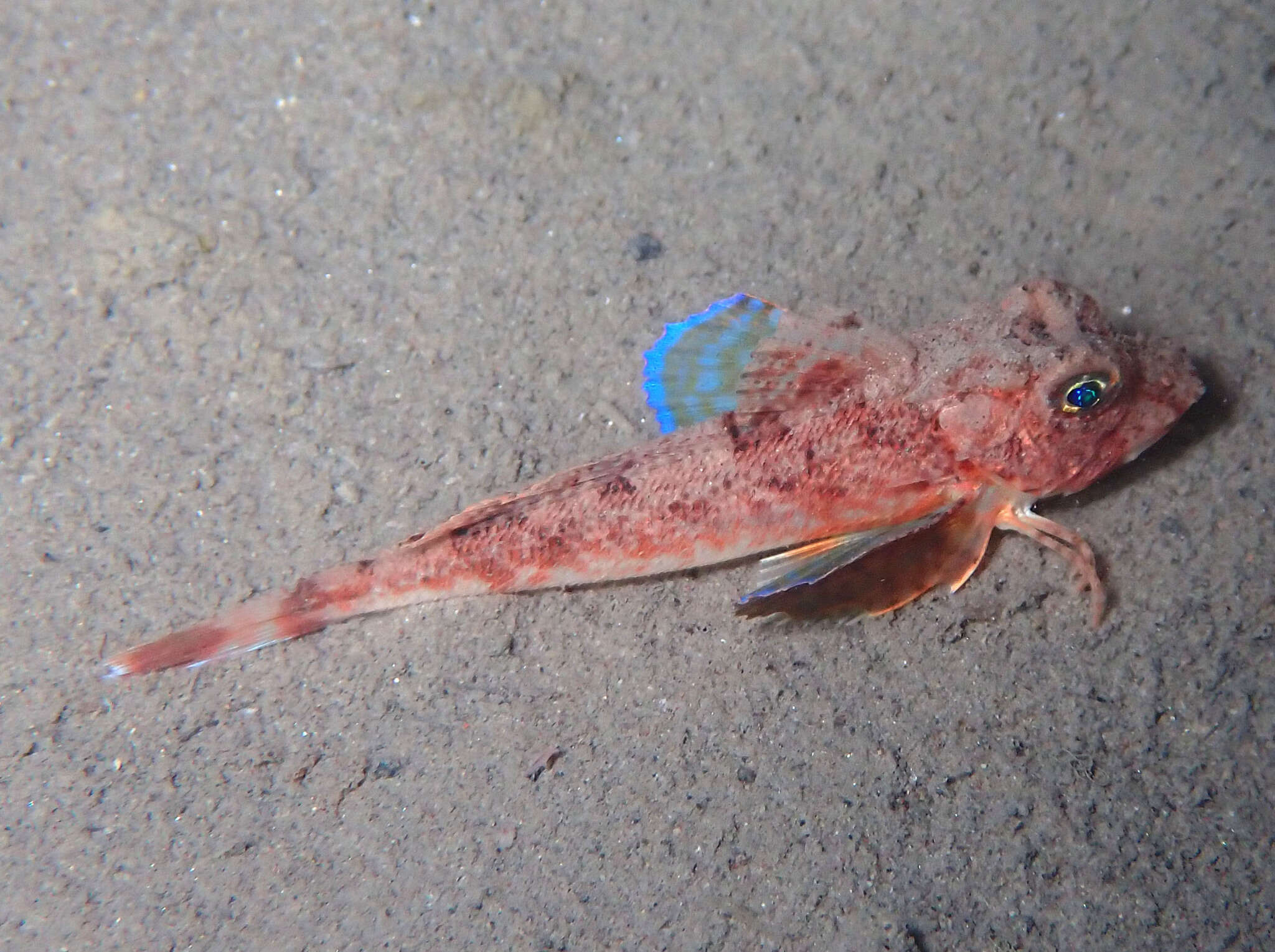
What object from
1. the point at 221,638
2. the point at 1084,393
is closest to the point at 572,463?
the point at 221,638

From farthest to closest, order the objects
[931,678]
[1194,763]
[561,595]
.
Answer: [561,595]
[931,678]
[1194,763]

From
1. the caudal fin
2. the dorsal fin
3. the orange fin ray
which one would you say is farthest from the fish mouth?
the caudal fin

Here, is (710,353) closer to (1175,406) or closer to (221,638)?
(1175,406)

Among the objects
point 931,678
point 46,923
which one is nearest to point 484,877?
point 46,923

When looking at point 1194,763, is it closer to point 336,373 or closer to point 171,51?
point 336,373

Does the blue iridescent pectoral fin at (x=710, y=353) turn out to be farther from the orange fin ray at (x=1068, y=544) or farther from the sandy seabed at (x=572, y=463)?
the orange fin ray at (x=1068, y=544)

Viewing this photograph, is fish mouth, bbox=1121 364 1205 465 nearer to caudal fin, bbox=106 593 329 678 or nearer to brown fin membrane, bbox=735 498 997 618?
brown fin membrane, bbox=735 498 997 618

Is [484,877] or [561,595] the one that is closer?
[484,877]
